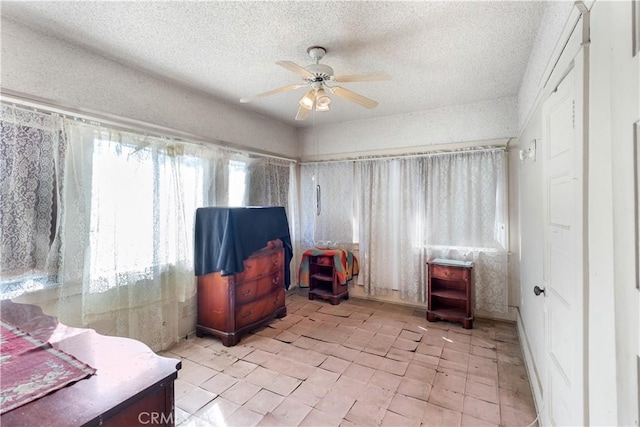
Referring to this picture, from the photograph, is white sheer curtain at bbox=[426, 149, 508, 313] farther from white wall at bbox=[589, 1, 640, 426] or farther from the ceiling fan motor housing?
white wall at bbox=[589, 1, 640, 426]

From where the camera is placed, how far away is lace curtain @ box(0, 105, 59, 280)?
1784 mm

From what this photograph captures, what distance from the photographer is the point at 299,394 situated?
207 cm

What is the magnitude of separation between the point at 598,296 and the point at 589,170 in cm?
40

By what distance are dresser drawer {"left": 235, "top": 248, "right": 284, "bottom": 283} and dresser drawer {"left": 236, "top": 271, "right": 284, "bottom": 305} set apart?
0.19ft

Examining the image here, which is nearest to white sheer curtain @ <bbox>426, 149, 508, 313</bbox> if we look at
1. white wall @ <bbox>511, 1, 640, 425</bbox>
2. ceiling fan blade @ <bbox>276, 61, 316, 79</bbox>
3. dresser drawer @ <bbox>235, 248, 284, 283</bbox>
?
dresser drawer @ <bbox>235, 248, 284, 283</bbox>

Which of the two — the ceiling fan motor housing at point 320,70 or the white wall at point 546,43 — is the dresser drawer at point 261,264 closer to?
the ceiling fan motor housing at point 320,70

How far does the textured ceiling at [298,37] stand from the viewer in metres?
1.70

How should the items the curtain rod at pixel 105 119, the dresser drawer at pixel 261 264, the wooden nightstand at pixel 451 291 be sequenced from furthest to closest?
the wooden nightstand at pixel 451 291 → the dresser drawer at pixel 261 264 → the curtain rod at pixel 105 119

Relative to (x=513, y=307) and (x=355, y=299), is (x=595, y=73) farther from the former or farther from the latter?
(x=355, y=299)

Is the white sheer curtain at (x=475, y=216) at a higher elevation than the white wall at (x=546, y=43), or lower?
lower

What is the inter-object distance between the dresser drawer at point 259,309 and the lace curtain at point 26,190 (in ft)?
5.10

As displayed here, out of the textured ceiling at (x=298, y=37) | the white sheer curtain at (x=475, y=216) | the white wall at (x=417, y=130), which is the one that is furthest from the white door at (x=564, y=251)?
the white wall at (x=417, y=130)

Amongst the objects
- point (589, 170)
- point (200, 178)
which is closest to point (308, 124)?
point (200, 178)

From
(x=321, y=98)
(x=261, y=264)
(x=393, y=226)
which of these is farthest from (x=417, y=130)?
(x=261, y=264)
